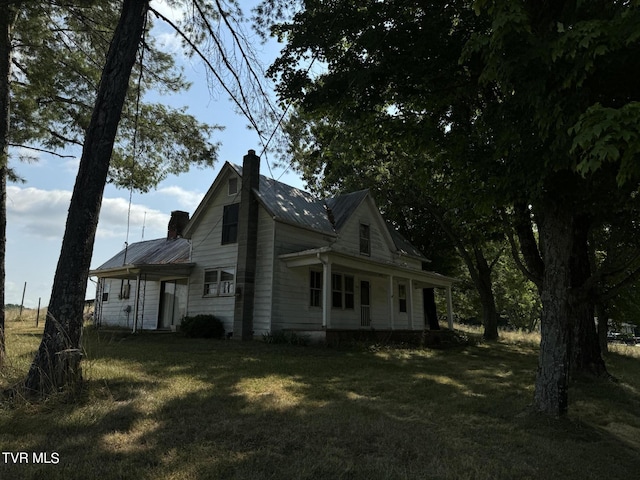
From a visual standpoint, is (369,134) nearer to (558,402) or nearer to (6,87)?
(558,402)

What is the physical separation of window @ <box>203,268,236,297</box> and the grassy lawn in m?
7.11

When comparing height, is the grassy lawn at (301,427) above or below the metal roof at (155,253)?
below

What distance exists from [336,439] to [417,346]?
12.5 meters

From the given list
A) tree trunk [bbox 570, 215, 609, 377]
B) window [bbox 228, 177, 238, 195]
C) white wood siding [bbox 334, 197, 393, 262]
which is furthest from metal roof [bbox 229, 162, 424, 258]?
tree trunk [bbox 570, 215, 609, 377]

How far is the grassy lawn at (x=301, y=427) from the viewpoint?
3.88 metres

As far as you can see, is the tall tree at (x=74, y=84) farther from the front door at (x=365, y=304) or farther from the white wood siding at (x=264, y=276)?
the front door at (x=365, y=304)

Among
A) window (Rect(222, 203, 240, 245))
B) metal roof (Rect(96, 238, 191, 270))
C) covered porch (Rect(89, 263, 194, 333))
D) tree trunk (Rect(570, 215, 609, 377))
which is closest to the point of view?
tree trunk (Rect(570, 215, 609, 377))

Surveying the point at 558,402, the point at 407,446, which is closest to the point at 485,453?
the point at 407,446

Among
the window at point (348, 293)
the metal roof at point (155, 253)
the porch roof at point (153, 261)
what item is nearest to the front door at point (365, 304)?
the window at point (348, 293)

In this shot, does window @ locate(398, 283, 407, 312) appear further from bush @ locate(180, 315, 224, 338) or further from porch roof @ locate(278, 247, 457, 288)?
bush @ locate(180, 315, 224, 338)

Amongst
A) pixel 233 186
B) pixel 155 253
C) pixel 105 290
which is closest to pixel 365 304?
pixel 233 186

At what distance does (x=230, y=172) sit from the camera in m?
17.6

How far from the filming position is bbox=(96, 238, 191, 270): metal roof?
19.8 metres

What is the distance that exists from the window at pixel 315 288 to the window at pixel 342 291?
0.65m
